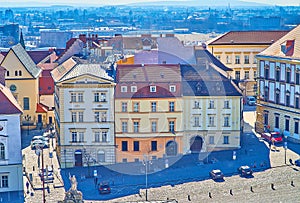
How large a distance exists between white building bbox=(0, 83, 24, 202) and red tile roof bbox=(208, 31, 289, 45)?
3415cm

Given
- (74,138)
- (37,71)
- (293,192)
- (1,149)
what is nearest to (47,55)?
(37,71)

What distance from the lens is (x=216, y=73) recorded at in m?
42.2

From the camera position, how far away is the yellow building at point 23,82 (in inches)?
2023

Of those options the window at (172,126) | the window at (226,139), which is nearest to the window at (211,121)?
the window at (226,139)

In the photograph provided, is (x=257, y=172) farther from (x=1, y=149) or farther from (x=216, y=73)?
(x=1, y=149)

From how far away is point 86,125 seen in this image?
39.8 metres

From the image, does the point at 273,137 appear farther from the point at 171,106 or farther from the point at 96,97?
the point at 96,97

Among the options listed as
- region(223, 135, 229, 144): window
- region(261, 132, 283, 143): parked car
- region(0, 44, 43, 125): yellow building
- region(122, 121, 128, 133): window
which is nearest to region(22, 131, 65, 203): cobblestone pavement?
region(122, 121, 128, 133): window

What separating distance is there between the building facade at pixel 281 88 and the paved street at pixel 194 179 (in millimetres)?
3343

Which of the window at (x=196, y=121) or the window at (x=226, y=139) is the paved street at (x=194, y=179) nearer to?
the window at (x=226, y=139)

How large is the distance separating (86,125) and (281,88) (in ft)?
49.1

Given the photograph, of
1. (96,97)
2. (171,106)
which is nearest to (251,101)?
(171,106)

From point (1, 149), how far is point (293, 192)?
15.0 meters

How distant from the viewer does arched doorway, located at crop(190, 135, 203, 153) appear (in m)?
41.6
